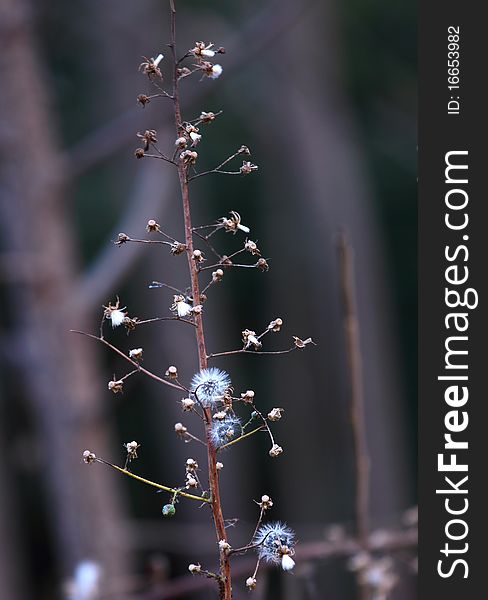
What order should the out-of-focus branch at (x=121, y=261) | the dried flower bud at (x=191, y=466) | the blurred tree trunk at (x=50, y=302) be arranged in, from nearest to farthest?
the dried flower bud at (x=191, y=466), the blurred tree trunk at (x=50, y=302), the out-of-focus branch at (x=121, y=261)

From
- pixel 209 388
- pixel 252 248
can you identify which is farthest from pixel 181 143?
pixel 209 388

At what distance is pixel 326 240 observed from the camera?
912cm

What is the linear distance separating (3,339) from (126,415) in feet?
21.0

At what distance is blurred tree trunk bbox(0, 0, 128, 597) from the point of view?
156 inches

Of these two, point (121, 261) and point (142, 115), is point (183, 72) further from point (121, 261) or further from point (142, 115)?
point (121, 261)

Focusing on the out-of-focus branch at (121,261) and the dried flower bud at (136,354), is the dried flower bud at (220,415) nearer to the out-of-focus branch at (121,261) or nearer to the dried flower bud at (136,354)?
the dried flower bud at (136,354)

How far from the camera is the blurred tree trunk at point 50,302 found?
13.0 feet

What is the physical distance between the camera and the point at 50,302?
4.12m

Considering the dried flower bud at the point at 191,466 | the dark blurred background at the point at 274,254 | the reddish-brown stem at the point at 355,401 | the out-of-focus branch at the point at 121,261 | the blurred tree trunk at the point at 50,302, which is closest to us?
the dried flower bud at the point at 191,466

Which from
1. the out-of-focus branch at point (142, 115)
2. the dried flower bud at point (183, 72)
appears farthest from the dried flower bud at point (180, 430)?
the out-of-focus branch at point (142, 115)

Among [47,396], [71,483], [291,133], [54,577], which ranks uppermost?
[291,133]

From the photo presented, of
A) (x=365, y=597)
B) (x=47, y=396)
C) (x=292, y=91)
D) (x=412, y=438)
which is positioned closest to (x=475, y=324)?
(x=365, y=597)

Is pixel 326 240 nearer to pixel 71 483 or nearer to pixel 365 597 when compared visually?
pixel 71 483

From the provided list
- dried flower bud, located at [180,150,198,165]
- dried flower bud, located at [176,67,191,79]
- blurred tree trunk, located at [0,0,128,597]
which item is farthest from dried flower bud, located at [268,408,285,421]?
blurred tree trunk, located at [0,0,128,597]
